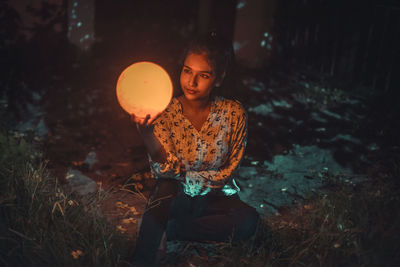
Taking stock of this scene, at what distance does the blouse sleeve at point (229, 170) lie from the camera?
278cm

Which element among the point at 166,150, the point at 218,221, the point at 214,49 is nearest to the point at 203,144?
the point at 166,150

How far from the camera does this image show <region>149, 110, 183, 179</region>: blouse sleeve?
2703 millimetres

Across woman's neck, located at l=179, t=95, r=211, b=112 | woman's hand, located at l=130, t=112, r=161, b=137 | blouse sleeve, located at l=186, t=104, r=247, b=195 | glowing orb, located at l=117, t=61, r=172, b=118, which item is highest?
glowing orb, located at l=117, t=61, r=172, b=118

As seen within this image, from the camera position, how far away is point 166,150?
8.92 feet

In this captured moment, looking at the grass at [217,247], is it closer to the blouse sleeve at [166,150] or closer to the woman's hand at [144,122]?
the blouse sleeve at [166,150]

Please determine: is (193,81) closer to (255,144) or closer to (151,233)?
(151,233)

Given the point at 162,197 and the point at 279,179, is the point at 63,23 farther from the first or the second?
the point at 162,197

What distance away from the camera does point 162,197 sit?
268 cm

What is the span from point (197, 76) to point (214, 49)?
0.22 metres

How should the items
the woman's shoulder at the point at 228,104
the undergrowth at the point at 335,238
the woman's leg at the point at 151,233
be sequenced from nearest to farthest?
1. the woman's leg at the point at 151,233
2. the undergrowth at the point at 335,238
3. the woman's shoulder at the point at 228,104

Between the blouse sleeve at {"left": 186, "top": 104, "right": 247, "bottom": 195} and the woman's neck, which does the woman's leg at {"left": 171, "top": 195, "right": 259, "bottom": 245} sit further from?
the woman's neck

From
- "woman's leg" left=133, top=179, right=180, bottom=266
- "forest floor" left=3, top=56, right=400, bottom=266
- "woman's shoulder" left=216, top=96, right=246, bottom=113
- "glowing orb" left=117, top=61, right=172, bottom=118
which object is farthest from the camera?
"forest floor" left=3, top=56, right=400, bottom=266

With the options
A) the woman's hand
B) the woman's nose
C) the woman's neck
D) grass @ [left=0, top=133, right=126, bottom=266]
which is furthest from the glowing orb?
grass @ [left=0, top=133, right=126, bottom=266]

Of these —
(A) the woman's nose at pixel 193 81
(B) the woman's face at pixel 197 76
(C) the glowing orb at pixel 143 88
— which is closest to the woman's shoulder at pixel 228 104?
(B) the woman's face at pixel 197 76
